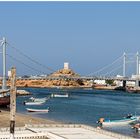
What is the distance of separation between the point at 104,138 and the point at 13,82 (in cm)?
714

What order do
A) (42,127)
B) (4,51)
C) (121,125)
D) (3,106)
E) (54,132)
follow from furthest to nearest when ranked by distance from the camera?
(4,51), (3,106), (121,125), (42,127), (54,132)

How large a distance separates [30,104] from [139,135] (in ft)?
138

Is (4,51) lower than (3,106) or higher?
higher

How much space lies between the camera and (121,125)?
4884cm

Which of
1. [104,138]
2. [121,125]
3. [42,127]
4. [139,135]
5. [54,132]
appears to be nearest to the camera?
[104,138]

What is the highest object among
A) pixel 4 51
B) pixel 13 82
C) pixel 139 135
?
pixel 4 51

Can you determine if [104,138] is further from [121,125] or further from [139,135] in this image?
[121,125]

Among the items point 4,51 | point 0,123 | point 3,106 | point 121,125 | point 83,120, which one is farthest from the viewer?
point 4,51

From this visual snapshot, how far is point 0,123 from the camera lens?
1734 inches

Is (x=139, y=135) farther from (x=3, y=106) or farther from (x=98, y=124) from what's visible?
(x=3, y=106)

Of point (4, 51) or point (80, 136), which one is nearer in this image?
point (80, 136)

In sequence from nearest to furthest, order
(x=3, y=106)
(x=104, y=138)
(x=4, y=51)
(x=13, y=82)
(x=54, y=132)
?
(x=13, y=82) < (x=104, y=138) < (x=54, y=132) < (x=3, y=106) < (x=4, y=51)

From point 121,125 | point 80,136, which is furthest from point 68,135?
point 121,125

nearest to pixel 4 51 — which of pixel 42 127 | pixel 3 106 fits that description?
pixel 3 106
